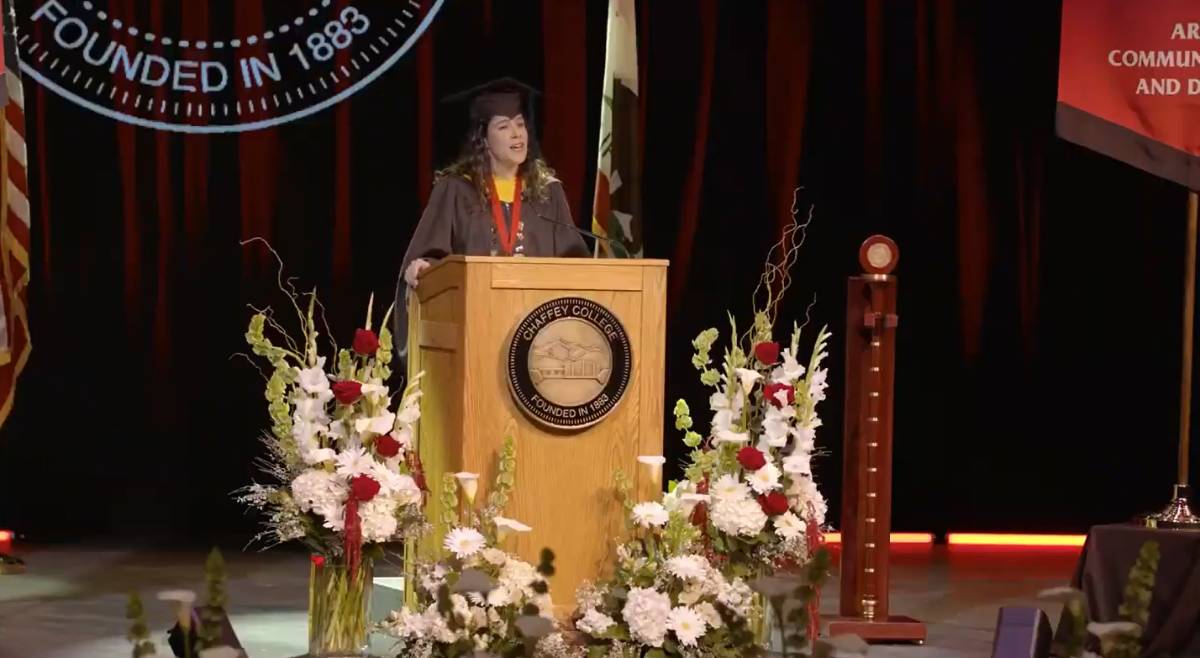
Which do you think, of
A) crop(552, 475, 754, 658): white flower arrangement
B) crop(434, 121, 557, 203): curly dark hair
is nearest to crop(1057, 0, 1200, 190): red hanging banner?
crop(434, 121, 557, 203): curly dark hair

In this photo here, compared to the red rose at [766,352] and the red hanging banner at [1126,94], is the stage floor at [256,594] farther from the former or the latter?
the red hanging banner at [1126,94]

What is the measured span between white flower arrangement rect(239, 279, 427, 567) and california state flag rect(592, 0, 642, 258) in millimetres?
1829

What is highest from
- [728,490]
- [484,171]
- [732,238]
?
[484,171]

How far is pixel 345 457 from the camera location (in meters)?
4.19


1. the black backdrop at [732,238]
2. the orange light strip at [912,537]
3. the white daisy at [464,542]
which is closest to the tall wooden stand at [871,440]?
the white daisy at [464,542]

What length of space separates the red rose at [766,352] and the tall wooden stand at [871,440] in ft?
2.19

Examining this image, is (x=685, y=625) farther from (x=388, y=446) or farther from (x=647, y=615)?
(x=388, y=446)

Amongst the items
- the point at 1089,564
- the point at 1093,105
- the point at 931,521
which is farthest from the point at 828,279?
the point at 1089,564

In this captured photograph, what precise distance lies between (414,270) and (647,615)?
46.7 inches

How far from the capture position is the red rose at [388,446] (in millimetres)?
4199

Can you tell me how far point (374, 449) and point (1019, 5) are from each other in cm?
416

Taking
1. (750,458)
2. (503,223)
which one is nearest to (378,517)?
(750,458)

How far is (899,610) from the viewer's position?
19.0ft

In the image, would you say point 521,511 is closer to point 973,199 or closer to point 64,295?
point 64,295
